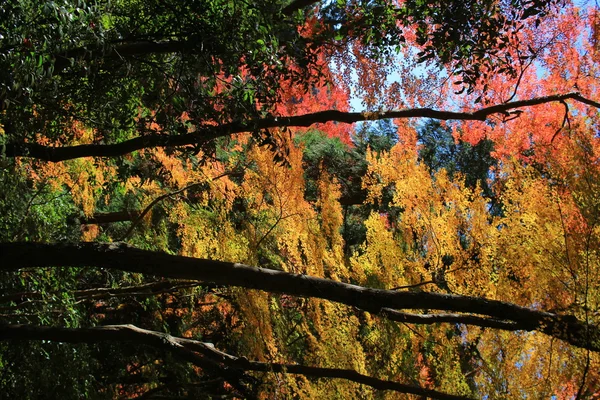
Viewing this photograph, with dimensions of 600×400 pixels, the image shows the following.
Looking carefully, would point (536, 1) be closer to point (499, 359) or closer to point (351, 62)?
point (351, 62)

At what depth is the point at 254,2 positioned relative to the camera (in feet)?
10.7

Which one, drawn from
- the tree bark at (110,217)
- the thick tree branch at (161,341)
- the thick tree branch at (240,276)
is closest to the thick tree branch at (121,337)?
the thick tree branch at (161,341)

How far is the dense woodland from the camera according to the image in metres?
3.42

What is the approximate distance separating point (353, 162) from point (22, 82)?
837 centimetres

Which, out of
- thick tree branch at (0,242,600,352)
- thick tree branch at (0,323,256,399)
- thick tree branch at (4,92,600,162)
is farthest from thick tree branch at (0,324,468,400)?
thick tree branch at (4,92,600,162)

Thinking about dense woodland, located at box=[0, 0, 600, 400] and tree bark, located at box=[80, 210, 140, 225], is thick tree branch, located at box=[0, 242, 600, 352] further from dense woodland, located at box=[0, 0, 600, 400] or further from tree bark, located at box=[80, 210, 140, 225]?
tree bark, located at box=[80, 210, 140, 225]

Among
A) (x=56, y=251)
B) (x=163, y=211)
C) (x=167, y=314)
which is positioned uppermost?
(x=163, y=211)

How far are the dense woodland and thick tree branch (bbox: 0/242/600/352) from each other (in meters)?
0.01

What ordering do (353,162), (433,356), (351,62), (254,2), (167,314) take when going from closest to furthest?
(254,2) → (351,62) → (433,356) → (167,314) → (353,162)

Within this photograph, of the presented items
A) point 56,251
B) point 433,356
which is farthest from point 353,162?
point 56,251

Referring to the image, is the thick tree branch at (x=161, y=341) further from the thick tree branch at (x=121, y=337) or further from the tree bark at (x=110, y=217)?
the tree bark at (x=110, y=217)

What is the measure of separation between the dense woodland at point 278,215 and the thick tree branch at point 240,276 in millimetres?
12

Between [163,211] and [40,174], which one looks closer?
[40,174]

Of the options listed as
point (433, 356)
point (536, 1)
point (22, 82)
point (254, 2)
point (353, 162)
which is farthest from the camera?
point (353, 162)
